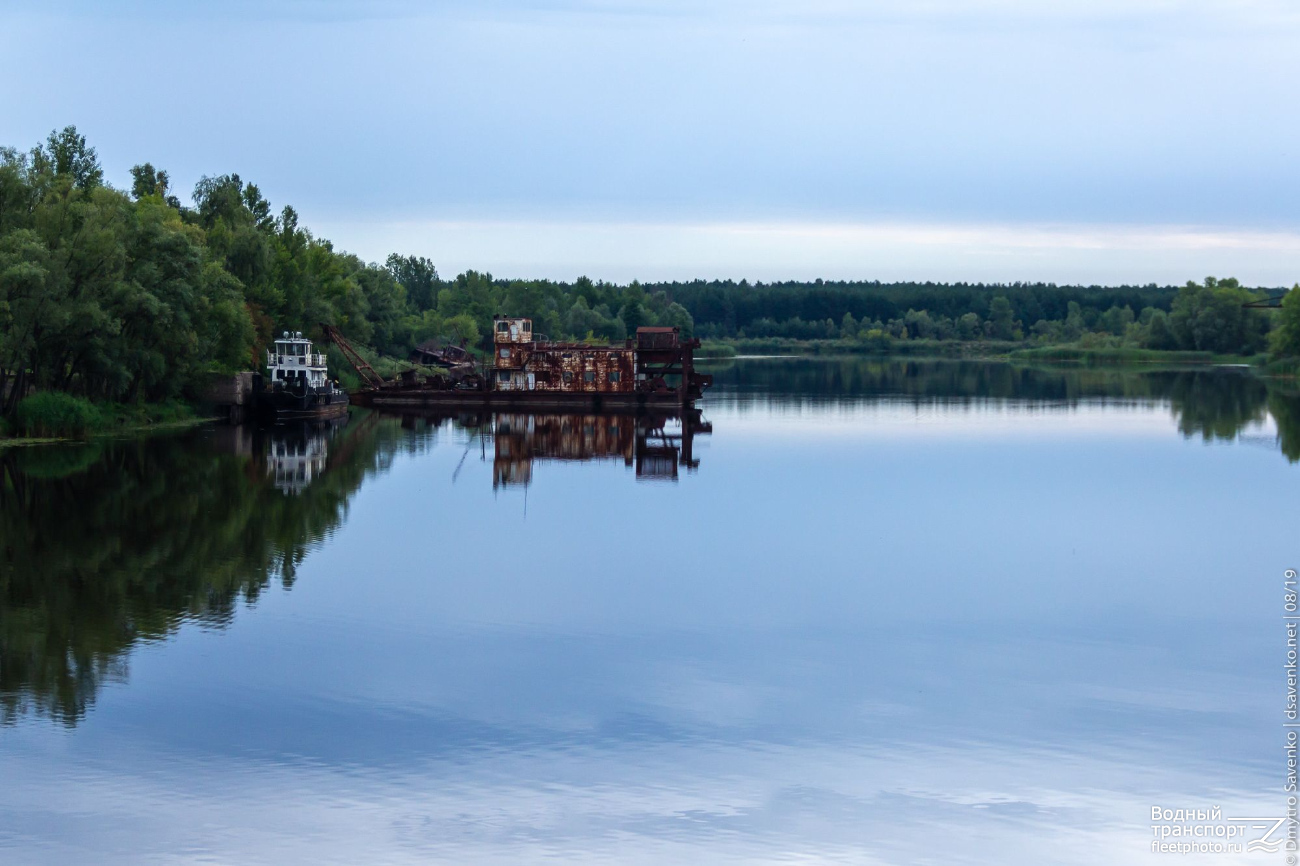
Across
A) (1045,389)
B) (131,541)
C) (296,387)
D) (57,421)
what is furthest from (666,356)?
(131,541)

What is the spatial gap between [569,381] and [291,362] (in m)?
13.9

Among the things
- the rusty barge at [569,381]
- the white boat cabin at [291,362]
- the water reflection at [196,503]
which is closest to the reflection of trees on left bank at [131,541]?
the water reflection at [196,503]

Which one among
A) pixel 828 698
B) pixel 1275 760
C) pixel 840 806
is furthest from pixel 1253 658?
pixel 840 806

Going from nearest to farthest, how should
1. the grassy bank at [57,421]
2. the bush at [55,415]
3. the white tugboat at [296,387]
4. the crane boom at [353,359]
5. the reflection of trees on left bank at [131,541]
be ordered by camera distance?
the reflection of trees on left bank at [131,541], the grassy bank at [57,421], the bush at [55,415], the white tugboat at [296,387], the crane boom at [353,359]

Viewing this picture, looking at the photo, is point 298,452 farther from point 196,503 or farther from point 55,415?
point 196,503

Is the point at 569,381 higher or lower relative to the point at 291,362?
lower

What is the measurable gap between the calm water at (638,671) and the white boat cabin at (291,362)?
21502 millimetres

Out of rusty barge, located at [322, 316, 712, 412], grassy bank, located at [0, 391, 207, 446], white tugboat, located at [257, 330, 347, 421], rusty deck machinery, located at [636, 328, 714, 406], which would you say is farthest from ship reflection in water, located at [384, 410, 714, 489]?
grassy bank, located at [0, 391, 207, 446]

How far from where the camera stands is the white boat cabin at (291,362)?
5919 centimetres

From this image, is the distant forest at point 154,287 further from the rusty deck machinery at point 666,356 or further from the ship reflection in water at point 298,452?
the rusty deck machinery at point 666,356

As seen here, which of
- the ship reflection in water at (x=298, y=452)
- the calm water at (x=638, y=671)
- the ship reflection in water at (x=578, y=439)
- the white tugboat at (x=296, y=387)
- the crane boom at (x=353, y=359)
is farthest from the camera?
the crane boom at (x=353, y=359)

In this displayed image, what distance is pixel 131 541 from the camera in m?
26.9

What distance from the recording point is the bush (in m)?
42.9

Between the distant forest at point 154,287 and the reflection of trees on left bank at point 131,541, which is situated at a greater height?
the distant forest at point 154,287
